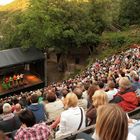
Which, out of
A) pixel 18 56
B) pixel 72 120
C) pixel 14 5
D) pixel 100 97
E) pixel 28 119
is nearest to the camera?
pixel 28 119

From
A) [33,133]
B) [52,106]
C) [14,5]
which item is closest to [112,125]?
[33,133]

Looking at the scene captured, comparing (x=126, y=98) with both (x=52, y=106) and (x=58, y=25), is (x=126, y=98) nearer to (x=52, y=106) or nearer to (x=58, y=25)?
(x=52, y=106)

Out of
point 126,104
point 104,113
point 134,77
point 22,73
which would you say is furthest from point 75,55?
point 104,113

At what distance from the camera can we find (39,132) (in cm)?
586

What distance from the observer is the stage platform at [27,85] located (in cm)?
2781

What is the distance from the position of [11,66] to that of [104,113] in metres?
25.6

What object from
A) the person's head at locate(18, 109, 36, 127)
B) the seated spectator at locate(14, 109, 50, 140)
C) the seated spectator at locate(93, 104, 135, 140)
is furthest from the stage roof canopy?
the seated spectator at locate(93, 104, 135, 140)

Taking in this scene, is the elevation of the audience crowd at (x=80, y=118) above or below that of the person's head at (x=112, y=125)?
below

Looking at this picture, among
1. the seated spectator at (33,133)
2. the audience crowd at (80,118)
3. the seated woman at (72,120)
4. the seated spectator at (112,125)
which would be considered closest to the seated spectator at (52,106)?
the audience crowd at (80,118)

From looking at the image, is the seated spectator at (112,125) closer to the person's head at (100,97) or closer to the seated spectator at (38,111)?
the person's head at (100,97)

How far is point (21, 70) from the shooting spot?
99.7ft

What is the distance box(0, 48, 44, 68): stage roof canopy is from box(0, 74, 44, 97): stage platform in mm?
1503

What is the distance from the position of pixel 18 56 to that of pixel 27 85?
270cm

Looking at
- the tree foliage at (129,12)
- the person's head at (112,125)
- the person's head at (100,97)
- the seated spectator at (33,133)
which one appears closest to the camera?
the person's head at (112,125)
